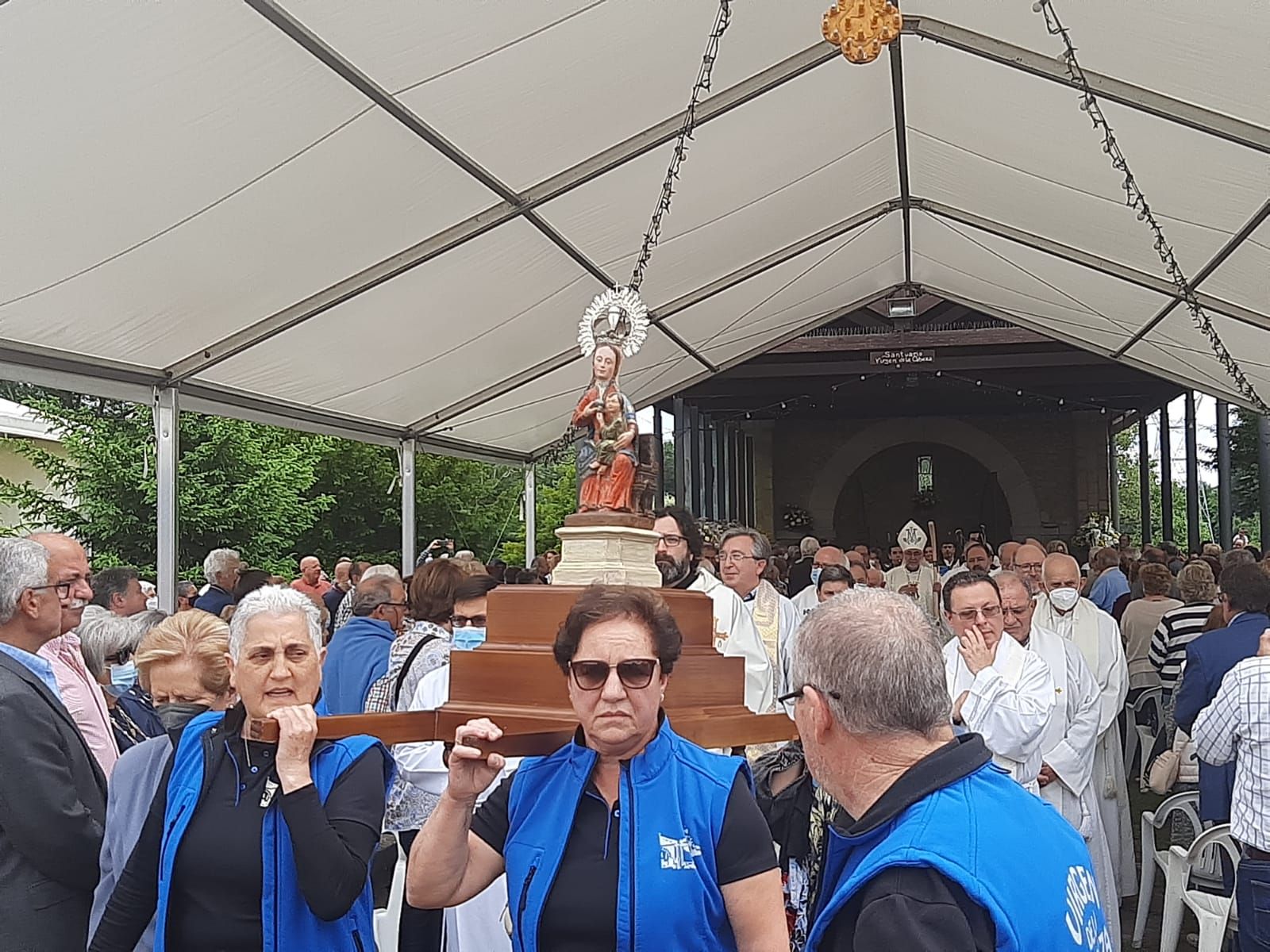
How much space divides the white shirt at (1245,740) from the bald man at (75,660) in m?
3.41

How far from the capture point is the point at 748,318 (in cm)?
1380

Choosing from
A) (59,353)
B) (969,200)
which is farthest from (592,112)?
(969,200)

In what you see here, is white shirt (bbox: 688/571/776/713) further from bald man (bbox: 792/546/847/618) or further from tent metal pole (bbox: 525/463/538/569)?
tent metal pole (bbox: 525/463/538/569)

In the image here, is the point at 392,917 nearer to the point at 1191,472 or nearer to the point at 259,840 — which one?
the point at 259,840

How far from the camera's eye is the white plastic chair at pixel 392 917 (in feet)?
13.5

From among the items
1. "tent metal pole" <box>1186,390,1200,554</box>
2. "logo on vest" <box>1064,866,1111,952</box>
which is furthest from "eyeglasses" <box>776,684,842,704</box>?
"tent metal pole" <box>1186,390,1200,554</box>

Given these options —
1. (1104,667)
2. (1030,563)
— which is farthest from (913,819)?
(1030,563)

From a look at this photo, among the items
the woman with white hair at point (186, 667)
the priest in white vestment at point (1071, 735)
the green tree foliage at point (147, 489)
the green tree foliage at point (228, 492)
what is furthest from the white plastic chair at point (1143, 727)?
the green tree foliage at point (147, 489)

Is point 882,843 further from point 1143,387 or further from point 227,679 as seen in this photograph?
point 1143,387

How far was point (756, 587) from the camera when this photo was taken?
6230 millimetres

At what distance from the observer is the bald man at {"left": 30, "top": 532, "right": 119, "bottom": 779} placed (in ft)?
10.7

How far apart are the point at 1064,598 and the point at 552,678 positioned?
11.4 feet

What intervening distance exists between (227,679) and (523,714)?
2.86 ft

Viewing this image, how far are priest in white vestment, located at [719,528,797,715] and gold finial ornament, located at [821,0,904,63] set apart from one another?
2.46 m
